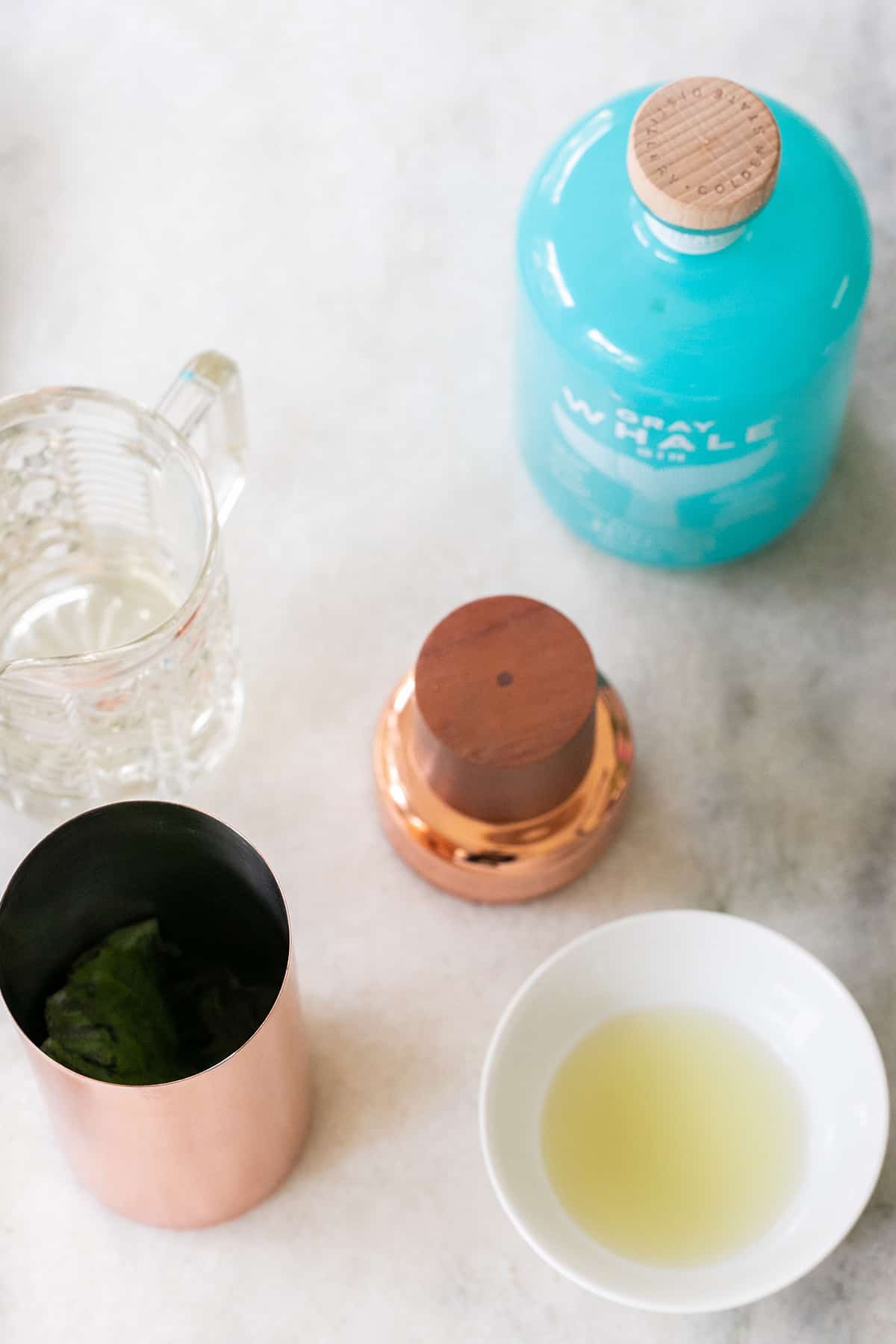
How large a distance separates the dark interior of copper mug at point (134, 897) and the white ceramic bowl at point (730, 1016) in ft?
0.36

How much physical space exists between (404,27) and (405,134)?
2.9 inches

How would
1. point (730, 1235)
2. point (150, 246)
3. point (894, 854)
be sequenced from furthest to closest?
point (150, 246) < point (894, 854) < point (730, 1235)

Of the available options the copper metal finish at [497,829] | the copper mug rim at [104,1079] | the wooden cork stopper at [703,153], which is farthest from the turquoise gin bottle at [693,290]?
the copper mug rim at [104,1079]

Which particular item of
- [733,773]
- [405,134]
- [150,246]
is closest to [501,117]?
[405,134]

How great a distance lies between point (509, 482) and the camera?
2.78 feet

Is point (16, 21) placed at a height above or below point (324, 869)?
above

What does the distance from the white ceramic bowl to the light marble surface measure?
48 millimetres

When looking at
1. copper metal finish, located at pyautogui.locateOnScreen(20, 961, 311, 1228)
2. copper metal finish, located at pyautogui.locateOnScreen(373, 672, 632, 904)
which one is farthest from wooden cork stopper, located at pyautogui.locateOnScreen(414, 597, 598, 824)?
copper metal finish, located at pyautogui.locateOnScreen(20, 961, 311, 1228)

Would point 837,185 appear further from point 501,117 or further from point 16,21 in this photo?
point 16,21

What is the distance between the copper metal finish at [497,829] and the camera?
737 millimetres

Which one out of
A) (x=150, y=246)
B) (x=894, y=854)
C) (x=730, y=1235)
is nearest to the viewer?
(x=730, y=1235)

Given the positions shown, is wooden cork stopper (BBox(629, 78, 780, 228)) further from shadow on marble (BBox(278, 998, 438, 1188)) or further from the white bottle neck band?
shadow on marble (BBox(278, 998, 438, 1188))

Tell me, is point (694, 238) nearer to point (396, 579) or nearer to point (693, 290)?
point (693, 290)

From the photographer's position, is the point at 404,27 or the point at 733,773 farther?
the point at 404,27
